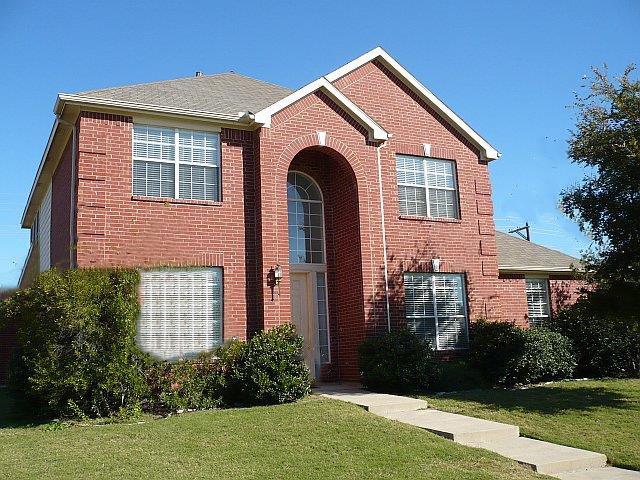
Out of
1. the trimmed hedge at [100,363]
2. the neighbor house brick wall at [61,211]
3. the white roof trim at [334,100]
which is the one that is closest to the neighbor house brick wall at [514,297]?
the white roof trim at [334,100]

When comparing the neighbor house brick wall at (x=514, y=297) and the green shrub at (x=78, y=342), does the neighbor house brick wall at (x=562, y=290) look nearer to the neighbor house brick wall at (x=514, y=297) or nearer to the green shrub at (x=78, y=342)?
the neighbor house brick wall at (x=514, y=297)

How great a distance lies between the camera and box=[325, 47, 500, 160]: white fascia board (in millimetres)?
18016

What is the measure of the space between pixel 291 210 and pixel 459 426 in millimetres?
7943

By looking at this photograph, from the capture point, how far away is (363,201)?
16.3 m

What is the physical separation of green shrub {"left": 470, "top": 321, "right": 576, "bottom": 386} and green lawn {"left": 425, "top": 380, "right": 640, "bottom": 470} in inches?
23.7

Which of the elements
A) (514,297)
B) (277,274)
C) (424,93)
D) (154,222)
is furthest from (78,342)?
(514,297)

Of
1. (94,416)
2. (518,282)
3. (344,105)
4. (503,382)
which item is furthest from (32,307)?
(518,282)

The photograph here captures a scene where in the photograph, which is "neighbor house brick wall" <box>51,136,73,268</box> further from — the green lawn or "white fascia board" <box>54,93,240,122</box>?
the green lawn

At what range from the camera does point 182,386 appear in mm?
12672

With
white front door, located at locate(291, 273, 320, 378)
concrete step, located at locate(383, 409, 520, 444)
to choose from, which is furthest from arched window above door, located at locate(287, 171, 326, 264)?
concrete step, located at locate(383, 409, 520, 444)

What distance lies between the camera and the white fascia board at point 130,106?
13633mm

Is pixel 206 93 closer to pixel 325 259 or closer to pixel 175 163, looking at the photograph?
pixel 175 163

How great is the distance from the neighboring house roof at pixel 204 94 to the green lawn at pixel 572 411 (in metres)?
8.33

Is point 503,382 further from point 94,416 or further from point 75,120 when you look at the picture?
point 75,120
